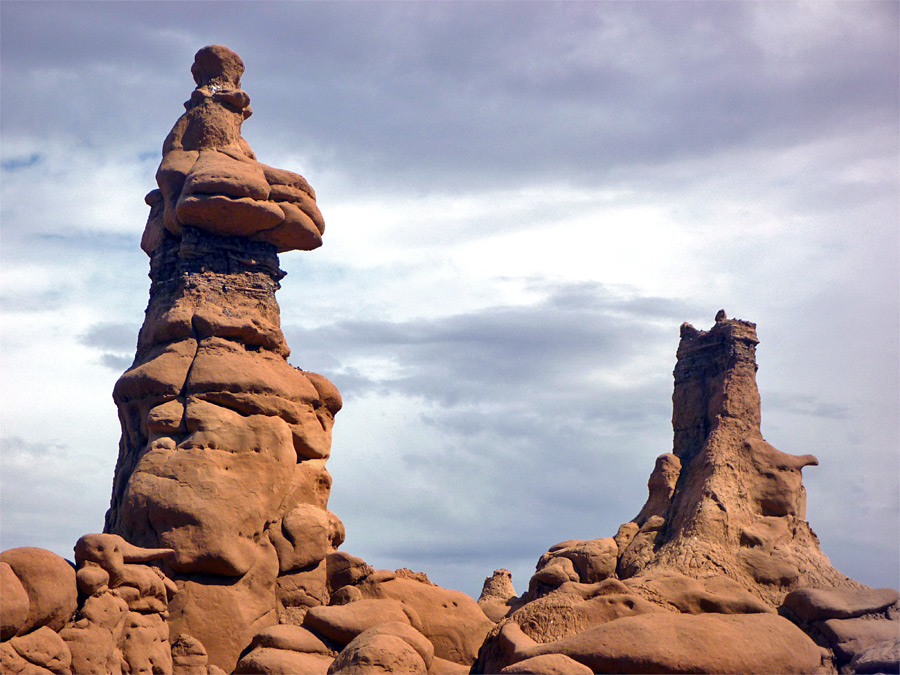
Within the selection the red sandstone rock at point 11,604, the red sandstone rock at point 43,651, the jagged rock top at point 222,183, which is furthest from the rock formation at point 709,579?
the jagged rock top at point 222,183

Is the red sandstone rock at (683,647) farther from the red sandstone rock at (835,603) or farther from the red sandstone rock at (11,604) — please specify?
the red sandstone rock at (11,604)

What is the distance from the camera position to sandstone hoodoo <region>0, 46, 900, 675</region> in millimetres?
15156

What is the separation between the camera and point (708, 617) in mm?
15820

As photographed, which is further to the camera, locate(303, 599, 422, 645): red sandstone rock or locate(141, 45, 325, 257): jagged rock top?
locate(141, 45, 325, 257): jagged rock top

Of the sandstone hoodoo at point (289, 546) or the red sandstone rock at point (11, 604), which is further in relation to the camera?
the sandstone hoodoo at point (289, 546)

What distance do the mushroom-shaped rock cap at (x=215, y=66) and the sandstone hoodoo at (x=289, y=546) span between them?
0.05 metres

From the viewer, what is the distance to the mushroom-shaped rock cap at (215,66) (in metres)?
23.2

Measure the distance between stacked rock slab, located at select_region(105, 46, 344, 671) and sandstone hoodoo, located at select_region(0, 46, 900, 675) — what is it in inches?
1.6

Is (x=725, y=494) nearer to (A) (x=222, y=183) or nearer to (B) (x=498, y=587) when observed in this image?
(B) (x=498, y=587)

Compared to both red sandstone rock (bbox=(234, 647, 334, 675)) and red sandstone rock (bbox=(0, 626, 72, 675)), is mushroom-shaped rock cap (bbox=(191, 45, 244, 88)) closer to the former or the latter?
red sandstone rock (bbox=(234, 647, 334, 675))

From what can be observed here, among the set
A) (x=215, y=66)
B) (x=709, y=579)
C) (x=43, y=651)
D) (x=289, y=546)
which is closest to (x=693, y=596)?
(x=709, y=579)

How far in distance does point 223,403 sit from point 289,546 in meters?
2.92

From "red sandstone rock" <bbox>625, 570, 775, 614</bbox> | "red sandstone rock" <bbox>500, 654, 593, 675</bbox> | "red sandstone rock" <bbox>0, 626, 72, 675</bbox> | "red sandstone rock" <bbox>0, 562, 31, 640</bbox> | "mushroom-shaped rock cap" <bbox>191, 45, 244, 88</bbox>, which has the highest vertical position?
"mushroom-shaped rock cap" <bbox>191, 45, 244, 88</bbox>

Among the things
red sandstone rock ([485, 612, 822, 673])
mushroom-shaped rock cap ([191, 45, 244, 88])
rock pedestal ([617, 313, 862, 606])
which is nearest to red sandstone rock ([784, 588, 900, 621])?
red sandstone rock ([485, 612, 822, 673])
